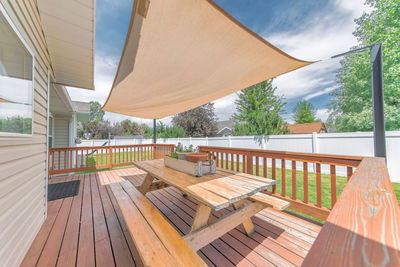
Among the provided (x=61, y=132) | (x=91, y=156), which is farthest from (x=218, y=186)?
(x=61, y=132)

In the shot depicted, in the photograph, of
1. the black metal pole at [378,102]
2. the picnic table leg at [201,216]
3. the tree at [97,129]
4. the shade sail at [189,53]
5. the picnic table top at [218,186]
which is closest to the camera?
the picnic table top at [218,186]

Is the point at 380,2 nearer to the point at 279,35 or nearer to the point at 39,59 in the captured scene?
the point at 279,35

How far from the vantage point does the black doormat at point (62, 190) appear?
3199mm

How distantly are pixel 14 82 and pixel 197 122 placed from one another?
12467mm

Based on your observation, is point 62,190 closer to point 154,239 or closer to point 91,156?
point 91,156

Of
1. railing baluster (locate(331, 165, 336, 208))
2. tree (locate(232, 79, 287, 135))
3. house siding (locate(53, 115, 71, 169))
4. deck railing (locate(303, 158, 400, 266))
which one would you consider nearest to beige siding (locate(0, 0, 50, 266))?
deck railing (locate(303, 158, 400, 266))

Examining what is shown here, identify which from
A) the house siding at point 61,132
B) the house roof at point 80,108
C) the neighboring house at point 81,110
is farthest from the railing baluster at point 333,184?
the house siding at point 61,132

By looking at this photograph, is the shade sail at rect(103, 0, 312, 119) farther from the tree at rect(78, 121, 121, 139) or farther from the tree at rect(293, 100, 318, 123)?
the tree at rect(293, 100, 318, 123)

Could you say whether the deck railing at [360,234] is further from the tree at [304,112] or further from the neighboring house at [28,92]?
the tree at [304,112]

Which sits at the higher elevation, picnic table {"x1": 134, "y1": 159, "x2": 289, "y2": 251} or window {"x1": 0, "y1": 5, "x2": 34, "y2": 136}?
window {"x1": 0, "y1": 5, "x2": 34, "y2": 136}

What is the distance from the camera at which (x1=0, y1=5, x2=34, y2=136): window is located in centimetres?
136

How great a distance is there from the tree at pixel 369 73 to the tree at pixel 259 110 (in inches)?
179

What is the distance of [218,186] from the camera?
150 cm

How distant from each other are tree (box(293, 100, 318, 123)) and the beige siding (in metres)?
28.1
